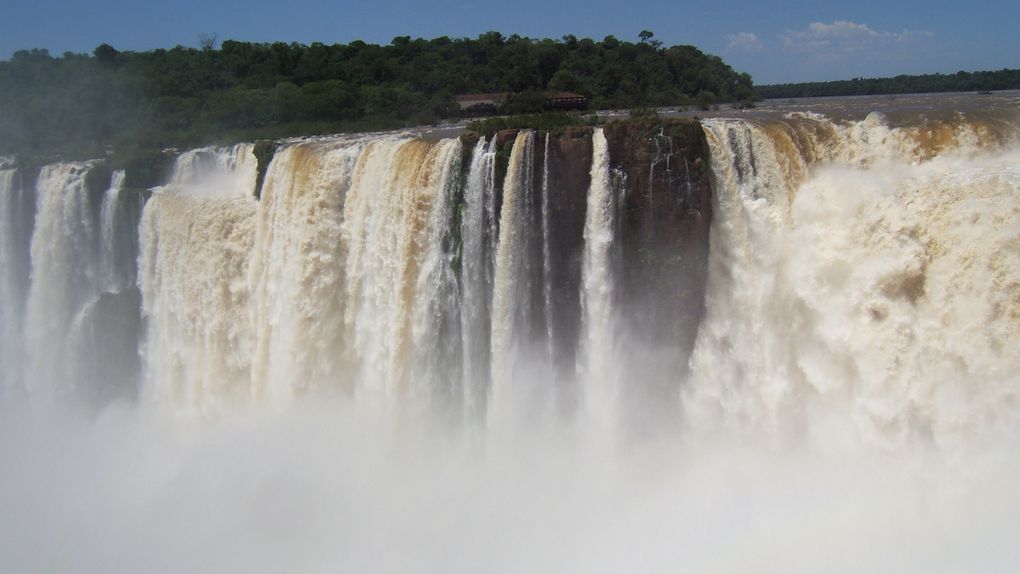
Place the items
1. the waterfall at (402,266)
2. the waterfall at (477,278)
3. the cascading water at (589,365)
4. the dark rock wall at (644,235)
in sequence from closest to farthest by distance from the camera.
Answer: the cascading water at (589,365), the dark rock wall at (644,235), the waterfall at (477,278), the waterfall at (402,266)

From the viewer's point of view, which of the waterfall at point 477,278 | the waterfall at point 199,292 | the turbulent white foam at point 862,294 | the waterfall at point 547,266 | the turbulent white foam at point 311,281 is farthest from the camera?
the waterfall at point 199,292

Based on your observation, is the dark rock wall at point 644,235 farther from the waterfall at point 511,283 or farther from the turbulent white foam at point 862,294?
the turbulent white foam at point 862,294

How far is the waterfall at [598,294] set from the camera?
11133 mm

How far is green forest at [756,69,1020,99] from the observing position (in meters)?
26.0

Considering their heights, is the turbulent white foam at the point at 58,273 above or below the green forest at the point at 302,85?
below

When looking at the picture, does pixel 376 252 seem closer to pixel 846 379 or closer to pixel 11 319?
pixel 846 379

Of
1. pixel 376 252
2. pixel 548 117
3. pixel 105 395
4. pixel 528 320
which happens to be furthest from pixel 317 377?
pixel 105 395

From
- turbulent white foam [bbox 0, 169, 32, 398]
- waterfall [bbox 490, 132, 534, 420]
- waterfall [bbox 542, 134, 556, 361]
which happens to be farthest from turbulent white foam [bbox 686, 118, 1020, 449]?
turbulent white foam [bbox 0, 169, 32, 398]

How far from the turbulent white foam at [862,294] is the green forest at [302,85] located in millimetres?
15980

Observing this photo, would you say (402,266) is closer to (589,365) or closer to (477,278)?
(477,278)

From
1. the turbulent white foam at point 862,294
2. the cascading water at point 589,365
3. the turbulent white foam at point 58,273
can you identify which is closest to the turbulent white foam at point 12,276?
the turbulent white foam at point 58,273

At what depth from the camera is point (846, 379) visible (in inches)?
376

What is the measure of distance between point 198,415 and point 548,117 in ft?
29.1

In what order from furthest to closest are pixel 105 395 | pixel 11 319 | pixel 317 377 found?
pixel 11 319, pixel 105 395, pixel 317 377
